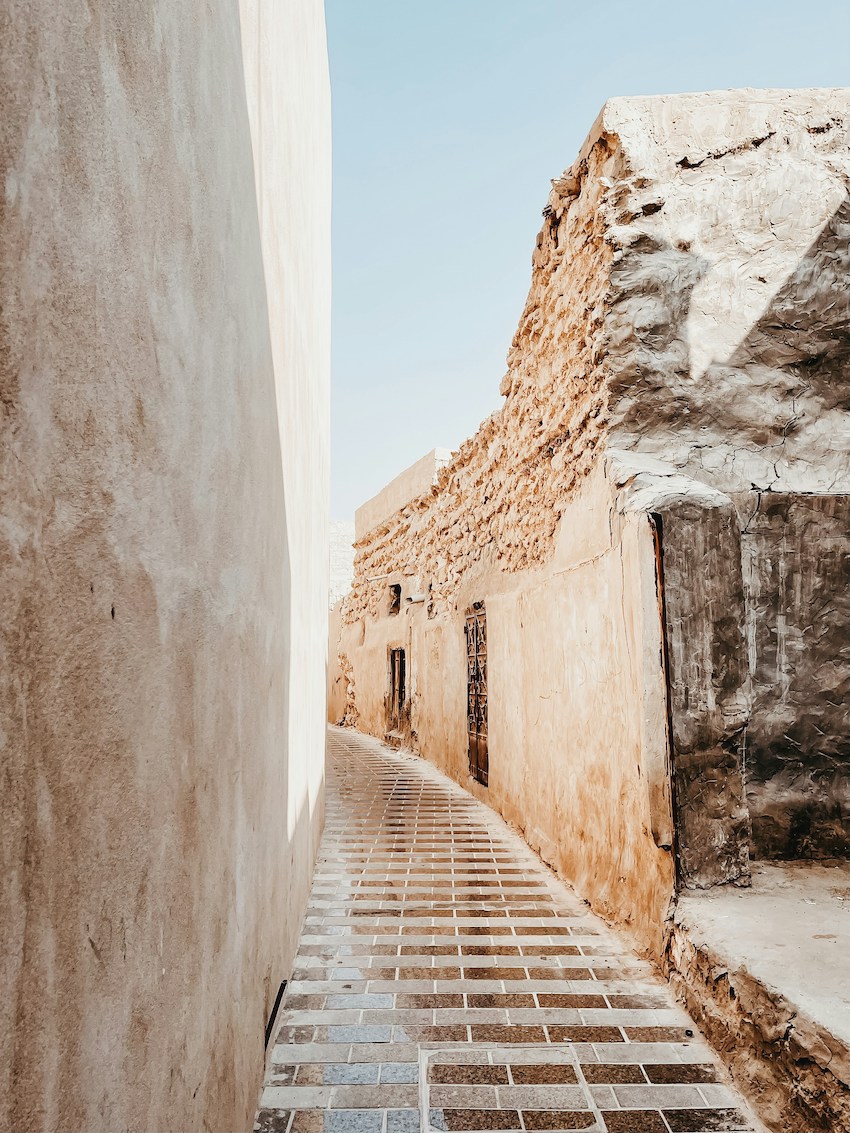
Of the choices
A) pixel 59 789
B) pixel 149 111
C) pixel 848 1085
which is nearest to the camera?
pixel 59 789

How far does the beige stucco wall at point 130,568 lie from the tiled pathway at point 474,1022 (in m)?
0.37

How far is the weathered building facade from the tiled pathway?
418 millimetres

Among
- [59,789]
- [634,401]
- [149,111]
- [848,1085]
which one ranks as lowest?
[848,1085]

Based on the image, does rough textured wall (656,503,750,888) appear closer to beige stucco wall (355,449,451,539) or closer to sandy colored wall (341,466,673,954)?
sandy colored wall (341,466,673,954)

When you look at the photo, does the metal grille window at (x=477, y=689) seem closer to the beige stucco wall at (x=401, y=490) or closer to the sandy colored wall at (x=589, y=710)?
the sandy colored wall at (x=589, y=710)

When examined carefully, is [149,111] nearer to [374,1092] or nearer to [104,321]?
[104,321]

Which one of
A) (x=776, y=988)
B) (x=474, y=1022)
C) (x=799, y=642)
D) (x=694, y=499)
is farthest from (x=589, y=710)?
(x=776, y=988)

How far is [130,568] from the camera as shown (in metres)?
1.13

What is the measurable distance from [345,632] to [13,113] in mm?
15809

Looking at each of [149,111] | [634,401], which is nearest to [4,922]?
[149,111]

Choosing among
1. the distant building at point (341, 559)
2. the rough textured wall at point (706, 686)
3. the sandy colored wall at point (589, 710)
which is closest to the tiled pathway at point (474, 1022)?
the sandy colored wall at point (589, 710)

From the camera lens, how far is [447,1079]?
243 cm

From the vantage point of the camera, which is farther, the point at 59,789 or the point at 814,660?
the point at 814,660

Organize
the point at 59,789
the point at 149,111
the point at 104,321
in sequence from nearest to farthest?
the point at 59,789
the point at 104,321
the point at 149,111
